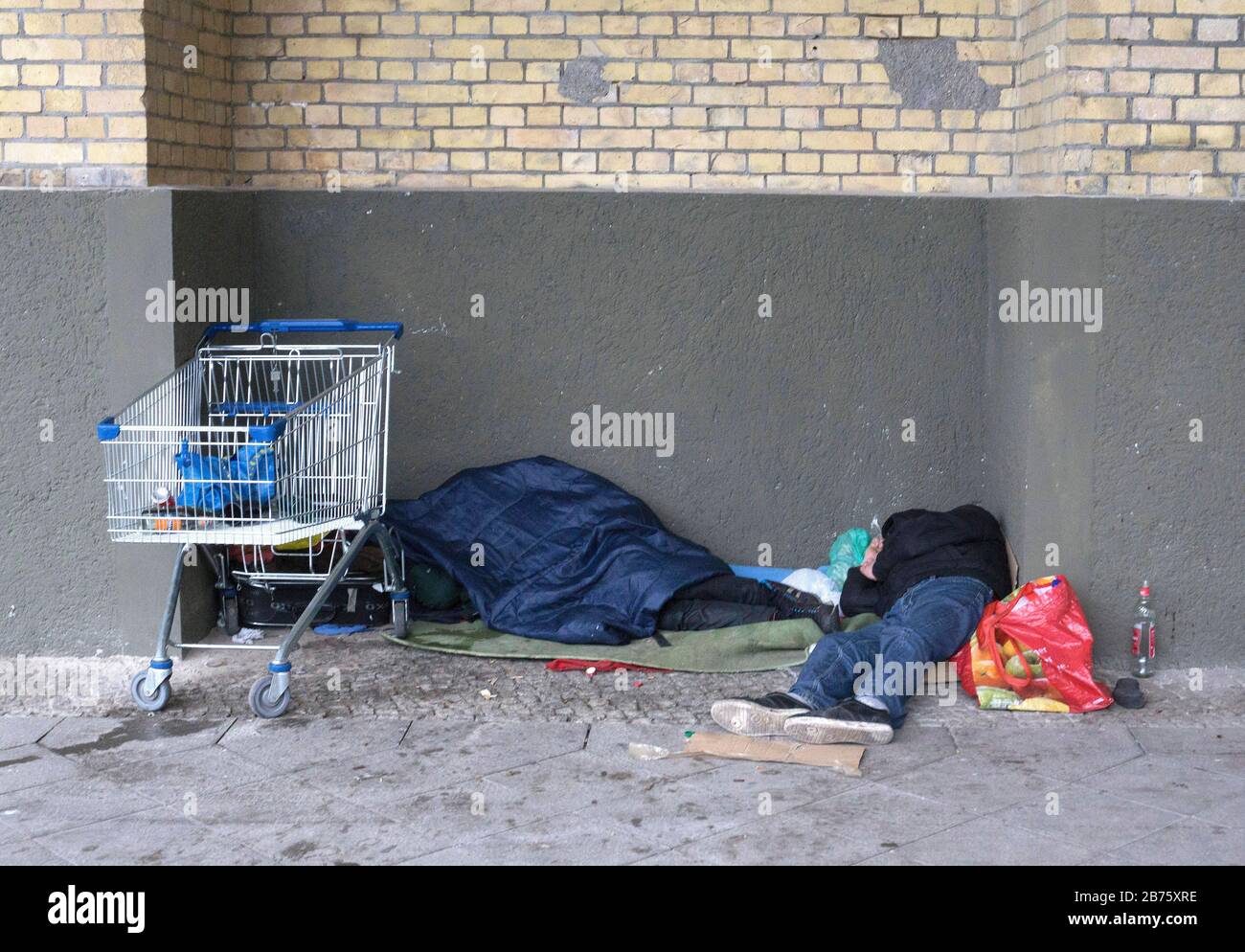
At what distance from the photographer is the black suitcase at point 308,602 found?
18.5 ft

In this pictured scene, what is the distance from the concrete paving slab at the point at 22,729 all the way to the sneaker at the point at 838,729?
2496 millimetres

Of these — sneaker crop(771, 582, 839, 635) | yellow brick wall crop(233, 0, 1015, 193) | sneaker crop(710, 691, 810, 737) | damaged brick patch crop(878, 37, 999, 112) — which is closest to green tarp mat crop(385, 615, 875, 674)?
sneaker crop(771, 582, 839, 635)

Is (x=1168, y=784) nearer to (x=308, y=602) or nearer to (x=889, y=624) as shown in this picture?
(x=889, y=624)

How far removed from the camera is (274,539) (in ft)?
15.2

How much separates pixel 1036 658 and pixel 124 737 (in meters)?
3.16

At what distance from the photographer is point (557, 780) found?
4.19 m

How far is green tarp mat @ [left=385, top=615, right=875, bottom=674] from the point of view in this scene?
17.4 ft

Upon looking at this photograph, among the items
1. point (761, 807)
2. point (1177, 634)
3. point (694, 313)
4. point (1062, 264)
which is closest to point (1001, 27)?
point (1062, 264)

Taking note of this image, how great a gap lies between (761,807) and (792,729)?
1.70ft

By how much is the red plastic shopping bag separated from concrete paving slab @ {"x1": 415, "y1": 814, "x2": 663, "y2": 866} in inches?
64.8

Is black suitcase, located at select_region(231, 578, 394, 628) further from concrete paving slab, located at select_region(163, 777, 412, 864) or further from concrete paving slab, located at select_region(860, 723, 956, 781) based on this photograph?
concrete paving slab, located at select_region(860, 723, 956, 781)

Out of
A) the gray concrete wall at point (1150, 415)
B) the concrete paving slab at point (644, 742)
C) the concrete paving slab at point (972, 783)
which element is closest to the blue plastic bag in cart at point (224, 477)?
the concrete paving slab at point (644, 742)

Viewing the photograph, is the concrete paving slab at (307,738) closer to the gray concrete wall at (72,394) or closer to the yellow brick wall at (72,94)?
the gray concrete wall at (72,394)

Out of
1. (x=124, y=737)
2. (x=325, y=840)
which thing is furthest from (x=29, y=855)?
(x=124, y=737)
